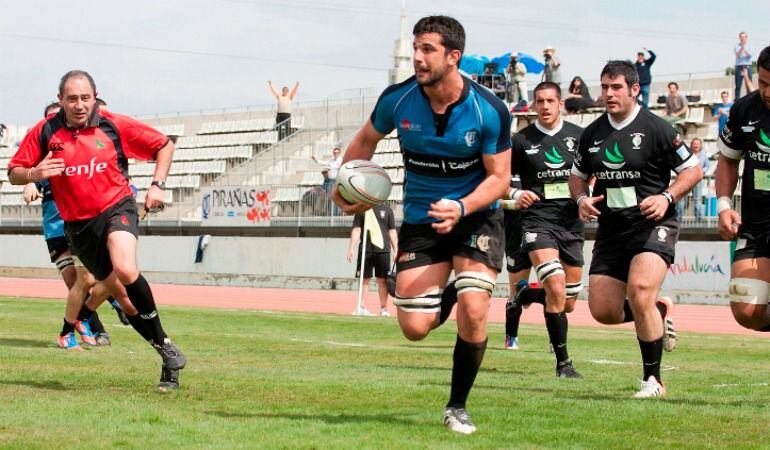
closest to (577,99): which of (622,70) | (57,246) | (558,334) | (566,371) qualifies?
(57,246)

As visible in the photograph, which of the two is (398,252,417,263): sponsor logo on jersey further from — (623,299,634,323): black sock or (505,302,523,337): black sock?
(505,302,523,337): black sock

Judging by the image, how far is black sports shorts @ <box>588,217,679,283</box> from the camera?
9195 millimetres

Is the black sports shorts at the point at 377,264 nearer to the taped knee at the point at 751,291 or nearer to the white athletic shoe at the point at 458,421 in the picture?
the taped knee at the point at 751,291

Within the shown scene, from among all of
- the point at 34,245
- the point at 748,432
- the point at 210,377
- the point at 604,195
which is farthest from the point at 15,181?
the point at 34,245

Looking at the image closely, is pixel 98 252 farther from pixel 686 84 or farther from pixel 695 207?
pixel 686 84

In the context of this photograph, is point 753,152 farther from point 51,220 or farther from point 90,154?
point 51,220

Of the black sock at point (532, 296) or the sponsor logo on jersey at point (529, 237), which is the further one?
the black sock at point (532, 296)

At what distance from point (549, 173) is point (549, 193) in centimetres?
19

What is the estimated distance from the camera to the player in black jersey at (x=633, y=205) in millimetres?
9125

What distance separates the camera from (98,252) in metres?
9.58

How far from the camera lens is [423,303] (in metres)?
7.54

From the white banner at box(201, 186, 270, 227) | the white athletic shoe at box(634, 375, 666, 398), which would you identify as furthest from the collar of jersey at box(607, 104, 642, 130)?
the white banner at box(201, 186, 270, 227)

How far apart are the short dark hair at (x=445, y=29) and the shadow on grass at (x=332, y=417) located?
2.24 meters

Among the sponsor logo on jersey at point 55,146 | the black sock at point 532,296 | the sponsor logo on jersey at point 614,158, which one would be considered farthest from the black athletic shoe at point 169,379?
the black sock at point 532,296
